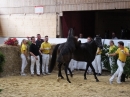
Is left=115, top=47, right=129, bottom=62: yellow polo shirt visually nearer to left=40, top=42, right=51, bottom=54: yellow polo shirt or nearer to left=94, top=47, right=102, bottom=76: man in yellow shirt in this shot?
left=94, top=47, right=102, bottom=76: man in yellow shirt

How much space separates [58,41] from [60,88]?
7.53m

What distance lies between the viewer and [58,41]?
61.3 ft

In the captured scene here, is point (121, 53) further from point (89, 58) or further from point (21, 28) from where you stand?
point (21, 28)

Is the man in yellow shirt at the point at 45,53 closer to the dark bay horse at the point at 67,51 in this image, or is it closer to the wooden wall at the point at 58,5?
the dark bay horse at the point at 67,51

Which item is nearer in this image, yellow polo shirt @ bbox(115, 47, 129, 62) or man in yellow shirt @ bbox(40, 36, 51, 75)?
yellow polo shirt @ bbox(115, 47, 129, 62)

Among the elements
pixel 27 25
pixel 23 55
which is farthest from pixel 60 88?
pixel 27 25

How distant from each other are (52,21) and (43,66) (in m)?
7.88

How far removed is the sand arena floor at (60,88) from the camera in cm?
1012

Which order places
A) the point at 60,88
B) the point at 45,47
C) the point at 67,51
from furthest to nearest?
the point at 45,47
the point at 67,51
the point at 60,88

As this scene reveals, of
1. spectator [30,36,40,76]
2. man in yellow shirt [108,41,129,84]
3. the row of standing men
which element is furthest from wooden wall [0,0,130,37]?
man in yellow shirt [108,41,129,84]

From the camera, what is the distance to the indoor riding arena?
11.3 metres

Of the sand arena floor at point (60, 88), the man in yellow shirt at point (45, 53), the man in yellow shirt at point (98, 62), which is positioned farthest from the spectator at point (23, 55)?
the man in yellow shirt at point (98, 62)

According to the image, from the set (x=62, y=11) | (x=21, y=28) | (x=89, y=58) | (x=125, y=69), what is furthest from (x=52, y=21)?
(x=125, y=69)

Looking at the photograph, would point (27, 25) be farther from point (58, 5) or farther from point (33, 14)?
point (58, 5)
